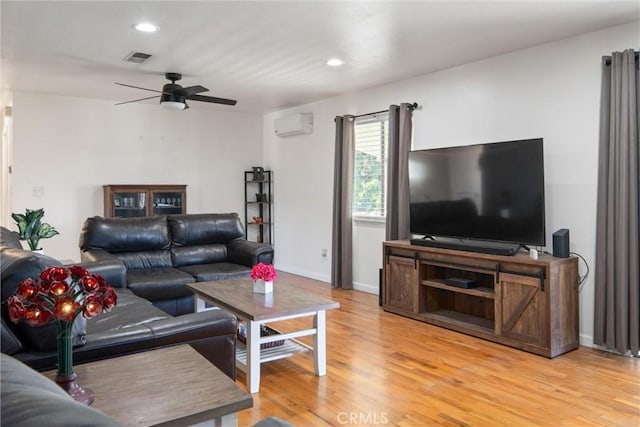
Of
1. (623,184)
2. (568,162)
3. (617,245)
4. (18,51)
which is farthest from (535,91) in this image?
(18,51)

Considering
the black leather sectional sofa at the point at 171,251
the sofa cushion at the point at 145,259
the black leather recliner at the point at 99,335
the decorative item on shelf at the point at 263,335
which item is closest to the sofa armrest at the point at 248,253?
the black leather sectional sofa at the point at 171,251

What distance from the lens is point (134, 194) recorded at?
6.47 meters

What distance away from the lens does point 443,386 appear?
9.59 ft

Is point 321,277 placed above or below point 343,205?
below

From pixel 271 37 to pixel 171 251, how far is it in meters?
2.39

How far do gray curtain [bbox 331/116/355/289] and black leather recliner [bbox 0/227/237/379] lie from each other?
3.62m

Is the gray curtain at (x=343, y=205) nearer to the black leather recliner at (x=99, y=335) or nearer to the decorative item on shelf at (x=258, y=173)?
the decorative item on shelf at (x=258, y=173)

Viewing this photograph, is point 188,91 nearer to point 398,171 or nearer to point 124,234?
point 124,234

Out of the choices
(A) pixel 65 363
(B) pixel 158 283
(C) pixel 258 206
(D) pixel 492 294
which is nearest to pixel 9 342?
(A) pixel 65 363

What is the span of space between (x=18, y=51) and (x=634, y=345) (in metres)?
5.57

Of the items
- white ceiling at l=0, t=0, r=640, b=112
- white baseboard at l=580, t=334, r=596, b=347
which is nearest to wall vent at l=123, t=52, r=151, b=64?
white ceiling at l=0, t=0, r=640, b=112

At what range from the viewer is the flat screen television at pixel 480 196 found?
147 inches

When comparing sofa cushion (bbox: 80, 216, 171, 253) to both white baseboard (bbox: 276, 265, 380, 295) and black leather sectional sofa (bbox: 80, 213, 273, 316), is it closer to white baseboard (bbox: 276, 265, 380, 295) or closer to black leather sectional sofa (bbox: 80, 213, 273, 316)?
black leather sectional sofa (bbox: 80, 213, 273, 316)

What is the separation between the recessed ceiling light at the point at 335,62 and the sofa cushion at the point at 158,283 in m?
2.44
